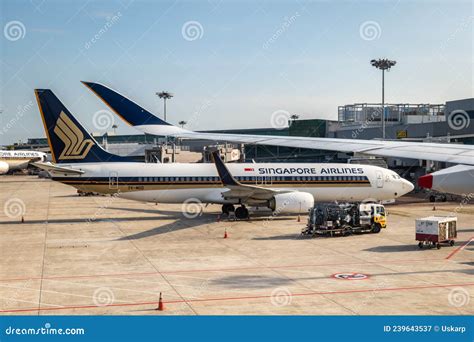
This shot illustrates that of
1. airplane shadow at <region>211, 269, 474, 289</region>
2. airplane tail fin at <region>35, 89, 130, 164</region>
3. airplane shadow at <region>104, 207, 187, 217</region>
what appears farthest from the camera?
airplane shadow at <region>104, 207, 187, 217</region>

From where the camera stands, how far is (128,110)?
36375 mm

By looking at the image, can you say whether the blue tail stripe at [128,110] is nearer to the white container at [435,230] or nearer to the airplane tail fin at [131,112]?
the airplane tail fin at [131,112]

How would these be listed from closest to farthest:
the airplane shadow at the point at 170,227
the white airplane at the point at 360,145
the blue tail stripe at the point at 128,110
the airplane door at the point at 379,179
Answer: the white airplane at the point at 360,145, the airplane shadow at the point at 170,227, the blue tail stripe at the point at 128,110, the airplane door at the point at 379,179

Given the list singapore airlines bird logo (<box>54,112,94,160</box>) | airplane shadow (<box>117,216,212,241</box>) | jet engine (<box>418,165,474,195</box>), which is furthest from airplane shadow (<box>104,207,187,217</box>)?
jet engine (<box>418,165,474,195</box>)

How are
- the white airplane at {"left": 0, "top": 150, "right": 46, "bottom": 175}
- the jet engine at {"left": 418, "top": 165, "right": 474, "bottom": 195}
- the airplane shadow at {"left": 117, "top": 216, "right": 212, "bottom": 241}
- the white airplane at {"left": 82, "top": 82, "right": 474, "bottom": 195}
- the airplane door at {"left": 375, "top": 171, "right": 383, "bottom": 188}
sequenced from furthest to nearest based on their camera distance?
the white airplane at {"left": 0, "top": 150, "right": 46, "bottom": 175} → the airplane door at {"left": 375, "top": 171, "right": 383, "bottom": 188} → the airplane shadow at {"left": 117, "top": 216, "right": 212, "bottom": 241} → the jet engine at {"left": 418, "top": 165, "right": 474, "bottom": 195} → the white airplane at {"left": 82, "top": 82, "right": 474, "bottom": 195}

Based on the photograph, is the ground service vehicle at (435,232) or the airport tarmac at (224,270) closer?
the airport tarmac at (224,270)

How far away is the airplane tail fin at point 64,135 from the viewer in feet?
127

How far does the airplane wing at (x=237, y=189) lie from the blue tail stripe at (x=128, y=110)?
4.98 m

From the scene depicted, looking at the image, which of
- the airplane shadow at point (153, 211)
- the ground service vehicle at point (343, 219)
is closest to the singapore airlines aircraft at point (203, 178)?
the airplane shadow at point (153, 211)

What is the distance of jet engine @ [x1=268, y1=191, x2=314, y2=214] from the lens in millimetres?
40250

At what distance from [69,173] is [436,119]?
73.9 m

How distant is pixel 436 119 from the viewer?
96.0 metres

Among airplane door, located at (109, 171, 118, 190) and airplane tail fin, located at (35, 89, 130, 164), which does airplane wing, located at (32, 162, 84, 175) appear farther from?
airplane door, located at (109, 171, 118, 190)

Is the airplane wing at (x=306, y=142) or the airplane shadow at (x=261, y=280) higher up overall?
the airplane wing at (x=306, y=142)
